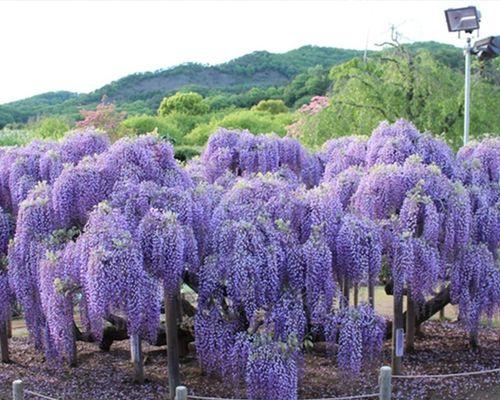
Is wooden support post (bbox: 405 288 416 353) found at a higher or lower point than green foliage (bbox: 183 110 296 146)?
lower

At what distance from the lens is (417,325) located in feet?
40.4

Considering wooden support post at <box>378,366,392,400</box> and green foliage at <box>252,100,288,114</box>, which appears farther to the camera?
green foliage at <box>252,100,288,114</box>

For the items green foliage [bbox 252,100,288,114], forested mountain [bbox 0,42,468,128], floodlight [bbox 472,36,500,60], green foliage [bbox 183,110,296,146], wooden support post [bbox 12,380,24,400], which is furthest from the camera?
forested mountain [bbox 0,42,468,128]

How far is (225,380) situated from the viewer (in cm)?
897

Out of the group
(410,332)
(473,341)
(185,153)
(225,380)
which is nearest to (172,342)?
(225,380)

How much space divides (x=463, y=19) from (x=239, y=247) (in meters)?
8.65

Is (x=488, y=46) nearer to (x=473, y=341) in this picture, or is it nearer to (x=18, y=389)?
(x=473, y=341)

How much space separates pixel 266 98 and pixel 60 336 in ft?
160

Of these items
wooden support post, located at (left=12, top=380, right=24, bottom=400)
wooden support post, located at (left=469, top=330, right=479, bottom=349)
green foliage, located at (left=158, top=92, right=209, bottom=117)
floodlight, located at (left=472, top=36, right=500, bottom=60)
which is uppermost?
green foliage, located at (left=158, top=92, right=209, bottom=117)

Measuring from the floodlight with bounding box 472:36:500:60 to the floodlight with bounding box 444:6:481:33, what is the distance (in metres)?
0.41

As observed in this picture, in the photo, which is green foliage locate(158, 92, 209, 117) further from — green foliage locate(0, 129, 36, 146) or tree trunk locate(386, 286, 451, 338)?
tree trunk locate(386, 286, 451, 338)

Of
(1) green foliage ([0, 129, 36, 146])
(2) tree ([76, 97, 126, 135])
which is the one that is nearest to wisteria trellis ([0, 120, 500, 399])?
(1) green foliage ([0, 129, 36, 146])

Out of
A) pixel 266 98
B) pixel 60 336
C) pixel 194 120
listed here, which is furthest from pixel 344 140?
pixel 266 98

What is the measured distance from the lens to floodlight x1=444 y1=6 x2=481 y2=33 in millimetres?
13680
